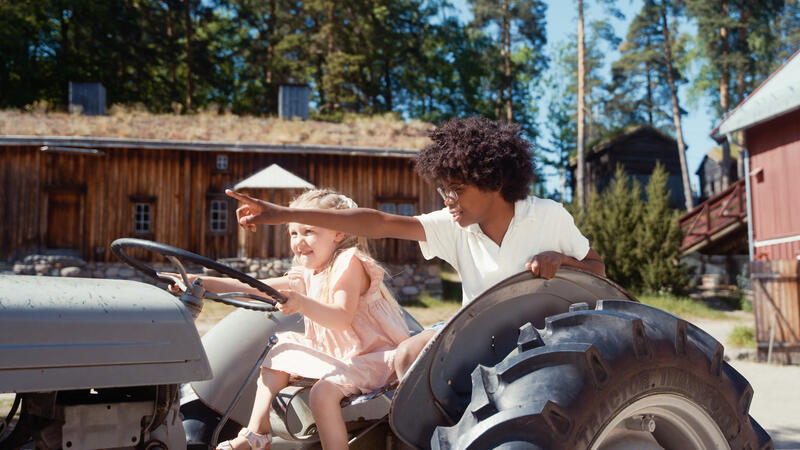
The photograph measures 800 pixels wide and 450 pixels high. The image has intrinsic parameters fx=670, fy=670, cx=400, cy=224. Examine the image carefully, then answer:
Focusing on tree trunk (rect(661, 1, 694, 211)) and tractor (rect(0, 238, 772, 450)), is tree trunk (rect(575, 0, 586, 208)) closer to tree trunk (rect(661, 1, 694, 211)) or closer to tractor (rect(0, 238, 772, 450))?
tree trunk (rect(661, 1, 694, 211))

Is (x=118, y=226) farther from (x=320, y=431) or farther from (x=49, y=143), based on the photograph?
(x=320, y=431)

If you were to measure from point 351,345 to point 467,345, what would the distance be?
57cm

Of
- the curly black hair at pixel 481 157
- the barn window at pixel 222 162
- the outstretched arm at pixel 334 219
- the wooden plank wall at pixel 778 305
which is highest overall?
the barn window at pixel 222 162

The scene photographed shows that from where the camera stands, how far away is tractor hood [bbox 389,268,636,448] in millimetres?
2039

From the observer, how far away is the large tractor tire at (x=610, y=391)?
1.79 meters

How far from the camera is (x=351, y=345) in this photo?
8.34 ft

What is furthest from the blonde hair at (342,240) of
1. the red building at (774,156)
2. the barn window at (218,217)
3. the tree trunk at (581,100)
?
the tree trunk at (581,100)

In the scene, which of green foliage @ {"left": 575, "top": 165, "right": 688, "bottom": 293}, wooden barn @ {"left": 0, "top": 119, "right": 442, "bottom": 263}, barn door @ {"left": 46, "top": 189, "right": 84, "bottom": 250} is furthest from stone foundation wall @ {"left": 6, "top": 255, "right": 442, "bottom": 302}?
green foliage @ {"left": 575, "top": 165, "right": 688, "bottom": 293}

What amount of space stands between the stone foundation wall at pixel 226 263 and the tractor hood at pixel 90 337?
14724mm

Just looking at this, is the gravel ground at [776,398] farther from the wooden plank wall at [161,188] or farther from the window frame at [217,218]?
the window frame at [217,218]

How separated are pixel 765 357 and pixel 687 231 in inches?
491

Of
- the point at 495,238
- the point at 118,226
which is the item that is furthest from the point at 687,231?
the point at 495,238

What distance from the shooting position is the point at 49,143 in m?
17.8

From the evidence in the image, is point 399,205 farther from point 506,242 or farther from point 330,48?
point 506,242
